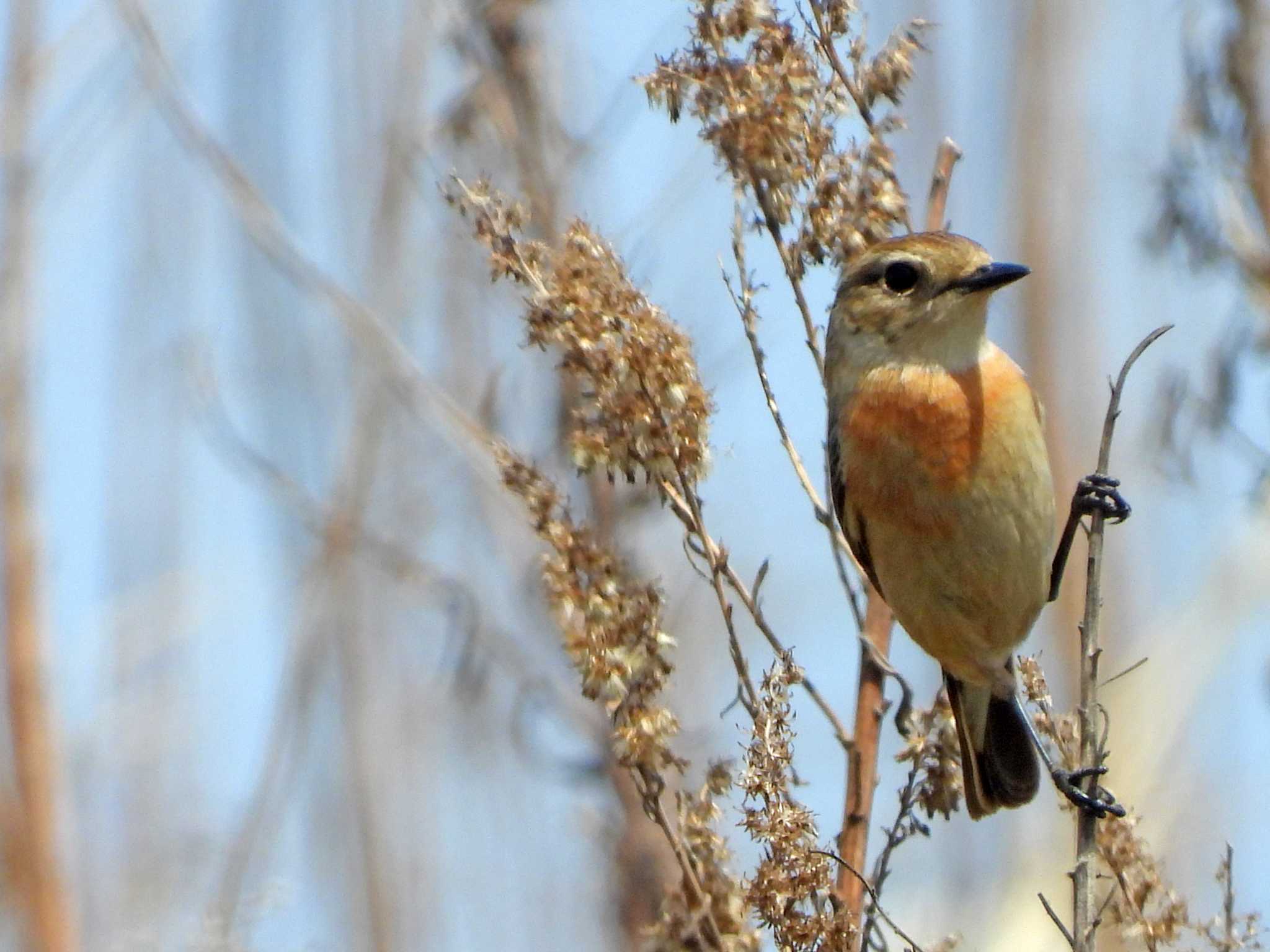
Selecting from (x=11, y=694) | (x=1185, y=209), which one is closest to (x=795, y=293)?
(x=1185, y=209)

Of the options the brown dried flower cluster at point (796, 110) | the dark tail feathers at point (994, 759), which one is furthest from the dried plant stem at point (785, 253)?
the dark tail feathers at point (994, 759)

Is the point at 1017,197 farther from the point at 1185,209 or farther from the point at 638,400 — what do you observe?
the point at 638,400

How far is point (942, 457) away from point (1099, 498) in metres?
0.64

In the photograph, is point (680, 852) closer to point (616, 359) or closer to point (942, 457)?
point (616, 359)

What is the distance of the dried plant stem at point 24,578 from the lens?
3.87 m

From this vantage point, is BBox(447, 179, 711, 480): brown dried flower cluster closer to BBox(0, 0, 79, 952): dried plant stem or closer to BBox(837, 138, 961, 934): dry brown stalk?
BBox(837, 138, 961, 934): dry brown stalk

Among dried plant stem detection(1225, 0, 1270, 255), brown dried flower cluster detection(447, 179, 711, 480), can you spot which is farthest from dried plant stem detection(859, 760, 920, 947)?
dried plant stem detection(1225, 0, 1270, 255)

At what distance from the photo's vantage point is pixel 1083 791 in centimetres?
258

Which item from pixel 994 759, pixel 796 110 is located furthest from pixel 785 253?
pixel 994 759

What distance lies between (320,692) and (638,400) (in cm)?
213

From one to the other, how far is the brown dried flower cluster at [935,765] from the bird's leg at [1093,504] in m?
0.48

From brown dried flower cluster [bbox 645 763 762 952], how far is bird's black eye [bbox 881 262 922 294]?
1.33 m

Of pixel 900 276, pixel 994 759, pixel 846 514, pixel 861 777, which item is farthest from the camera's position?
pixel 994 759

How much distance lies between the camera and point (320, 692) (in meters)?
4.34
